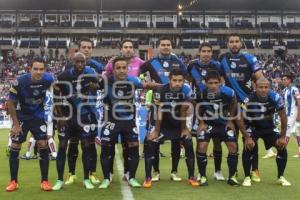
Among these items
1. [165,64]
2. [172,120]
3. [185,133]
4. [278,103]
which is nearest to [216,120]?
[185,133]

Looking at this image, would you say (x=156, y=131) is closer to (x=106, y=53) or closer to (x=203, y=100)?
(x=203, y=100)

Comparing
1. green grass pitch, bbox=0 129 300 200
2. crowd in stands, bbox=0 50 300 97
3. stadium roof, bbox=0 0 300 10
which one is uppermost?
stadium roof, bbox=0 0 300 10

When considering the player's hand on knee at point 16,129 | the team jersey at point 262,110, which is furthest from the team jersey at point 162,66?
the player's hand on knee at point 16,129

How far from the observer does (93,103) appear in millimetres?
8703

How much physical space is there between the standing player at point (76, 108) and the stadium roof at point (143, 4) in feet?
141

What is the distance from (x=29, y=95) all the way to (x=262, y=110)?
3.91 meters

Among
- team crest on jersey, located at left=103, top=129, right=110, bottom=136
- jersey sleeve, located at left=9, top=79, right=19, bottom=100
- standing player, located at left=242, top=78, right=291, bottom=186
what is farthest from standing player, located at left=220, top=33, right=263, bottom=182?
jersey sleeve, located at left=9, top=79, right=19, bottom=100

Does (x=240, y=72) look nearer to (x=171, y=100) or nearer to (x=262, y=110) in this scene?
(x=262, y=110)

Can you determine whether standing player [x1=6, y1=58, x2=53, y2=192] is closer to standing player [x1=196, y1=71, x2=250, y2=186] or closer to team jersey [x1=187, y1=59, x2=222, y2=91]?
standing player [x1=196, y1=71, x2=250, y2=186]

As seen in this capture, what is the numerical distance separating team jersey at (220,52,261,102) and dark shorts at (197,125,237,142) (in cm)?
96

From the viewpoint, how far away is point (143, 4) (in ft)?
176

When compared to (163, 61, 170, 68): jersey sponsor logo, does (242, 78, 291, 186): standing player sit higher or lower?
lower

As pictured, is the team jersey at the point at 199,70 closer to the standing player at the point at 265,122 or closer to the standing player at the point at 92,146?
the standing player at the point at 265,122

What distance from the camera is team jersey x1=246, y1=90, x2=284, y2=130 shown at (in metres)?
8.69
